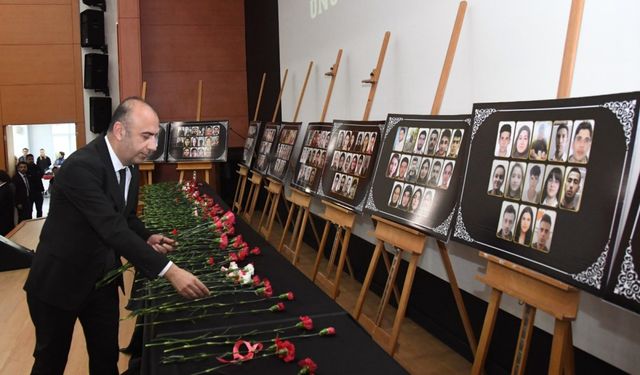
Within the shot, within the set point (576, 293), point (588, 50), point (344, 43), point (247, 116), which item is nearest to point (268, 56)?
point (247, 116)

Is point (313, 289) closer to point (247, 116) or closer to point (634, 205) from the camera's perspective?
point (634, 205)

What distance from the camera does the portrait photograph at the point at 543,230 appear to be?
74.4 inches

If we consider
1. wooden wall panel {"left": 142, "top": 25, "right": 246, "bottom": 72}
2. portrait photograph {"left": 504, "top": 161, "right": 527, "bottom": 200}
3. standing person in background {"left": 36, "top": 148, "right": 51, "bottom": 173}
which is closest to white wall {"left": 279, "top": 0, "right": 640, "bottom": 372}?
portrait photograph {"left": 504, "top": 161, "right": 527, "bottom": 200}

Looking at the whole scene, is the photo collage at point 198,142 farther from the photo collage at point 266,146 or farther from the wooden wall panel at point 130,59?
the wooden wall panel at point 130,59

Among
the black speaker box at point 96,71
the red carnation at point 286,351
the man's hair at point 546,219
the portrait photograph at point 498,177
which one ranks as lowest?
the red carnation at point 286,351

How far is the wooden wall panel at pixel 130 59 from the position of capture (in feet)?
25.3

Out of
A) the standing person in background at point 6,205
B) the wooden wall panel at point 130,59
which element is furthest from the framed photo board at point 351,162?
the wooden wall panel at point 130,59

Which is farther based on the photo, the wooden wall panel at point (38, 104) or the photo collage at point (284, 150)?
the wooden wall panel at point (38, 104)

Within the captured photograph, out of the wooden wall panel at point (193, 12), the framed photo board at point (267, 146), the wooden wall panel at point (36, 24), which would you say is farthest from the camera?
the wooden wall panel at point (36, 24)

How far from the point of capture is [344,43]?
4805 mm

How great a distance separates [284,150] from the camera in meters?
5.49

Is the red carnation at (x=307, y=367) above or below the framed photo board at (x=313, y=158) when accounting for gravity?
below

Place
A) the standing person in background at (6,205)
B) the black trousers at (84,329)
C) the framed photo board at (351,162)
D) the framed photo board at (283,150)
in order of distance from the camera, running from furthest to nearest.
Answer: the standing person in background at (6,205), the framed photo board at (283,150), the framed photo board at (351,162), the black trousers at (84,329)

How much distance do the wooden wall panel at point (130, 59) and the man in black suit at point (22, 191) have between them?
1775 millimetres
